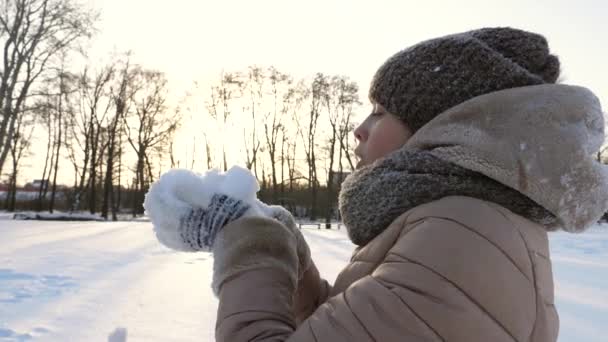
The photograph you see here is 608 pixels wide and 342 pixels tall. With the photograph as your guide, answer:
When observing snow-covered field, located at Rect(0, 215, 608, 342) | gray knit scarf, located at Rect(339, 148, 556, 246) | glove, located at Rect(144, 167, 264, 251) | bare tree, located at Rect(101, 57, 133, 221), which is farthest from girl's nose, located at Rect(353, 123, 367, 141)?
bare tree, located at Rect(101, 57, 133, 221)

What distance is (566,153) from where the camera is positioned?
0.91 metres

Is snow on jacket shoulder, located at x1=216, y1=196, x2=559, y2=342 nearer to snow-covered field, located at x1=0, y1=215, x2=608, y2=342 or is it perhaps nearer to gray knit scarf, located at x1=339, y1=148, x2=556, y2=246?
gray knit scarf, located at x1=339, y1=148, x2=556, y2=246

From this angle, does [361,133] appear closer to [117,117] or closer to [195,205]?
[195,205]

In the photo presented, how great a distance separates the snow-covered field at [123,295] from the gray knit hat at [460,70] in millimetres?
2730

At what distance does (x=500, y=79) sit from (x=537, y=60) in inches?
4.5

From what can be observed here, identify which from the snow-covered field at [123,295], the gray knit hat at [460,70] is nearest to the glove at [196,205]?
the gray knit hat at [460,70]

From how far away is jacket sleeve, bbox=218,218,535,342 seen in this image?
0.77 metres

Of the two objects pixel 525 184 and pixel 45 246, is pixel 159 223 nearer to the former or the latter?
pixel 525 184

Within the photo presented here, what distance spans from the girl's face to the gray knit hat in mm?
22

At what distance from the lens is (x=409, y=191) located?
94 cm

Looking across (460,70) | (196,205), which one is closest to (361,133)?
(460,70)

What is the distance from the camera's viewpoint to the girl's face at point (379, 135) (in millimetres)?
1102

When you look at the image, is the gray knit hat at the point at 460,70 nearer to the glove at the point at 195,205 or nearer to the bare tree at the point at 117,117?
the glove at the point at 195,205

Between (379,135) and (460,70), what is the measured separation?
210 millimetres
